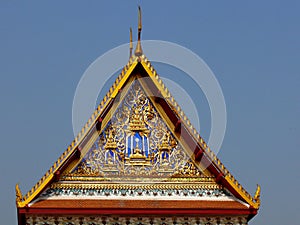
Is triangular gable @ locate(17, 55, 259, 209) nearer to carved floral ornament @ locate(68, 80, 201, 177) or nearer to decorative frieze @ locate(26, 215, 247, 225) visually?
carved floral ornament @ locate(68, 80, 201, 177)

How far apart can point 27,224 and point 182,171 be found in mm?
3468

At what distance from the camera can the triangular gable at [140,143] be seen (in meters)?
17.3

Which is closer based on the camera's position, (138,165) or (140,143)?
(138,165)

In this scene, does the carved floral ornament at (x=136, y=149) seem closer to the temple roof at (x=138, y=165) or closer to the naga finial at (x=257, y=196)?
the temple roof at (x=138, y=165)

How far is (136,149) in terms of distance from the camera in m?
17.7

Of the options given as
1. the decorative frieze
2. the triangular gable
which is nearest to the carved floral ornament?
the triangular gable

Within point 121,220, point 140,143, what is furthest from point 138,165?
point 121,220

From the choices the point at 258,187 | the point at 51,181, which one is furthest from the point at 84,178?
the point at 258,187

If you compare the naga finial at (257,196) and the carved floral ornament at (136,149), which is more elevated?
the carved floral ornament at (136,149)

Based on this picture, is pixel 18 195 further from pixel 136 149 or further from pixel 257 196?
pixel 257 196

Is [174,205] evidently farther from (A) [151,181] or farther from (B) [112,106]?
(B) [112,106]

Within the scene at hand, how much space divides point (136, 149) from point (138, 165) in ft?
1.16

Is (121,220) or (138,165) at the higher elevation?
(138,165)

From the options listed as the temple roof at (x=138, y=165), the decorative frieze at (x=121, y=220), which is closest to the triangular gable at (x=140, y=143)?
the temple roof at (x=138, y=165)
